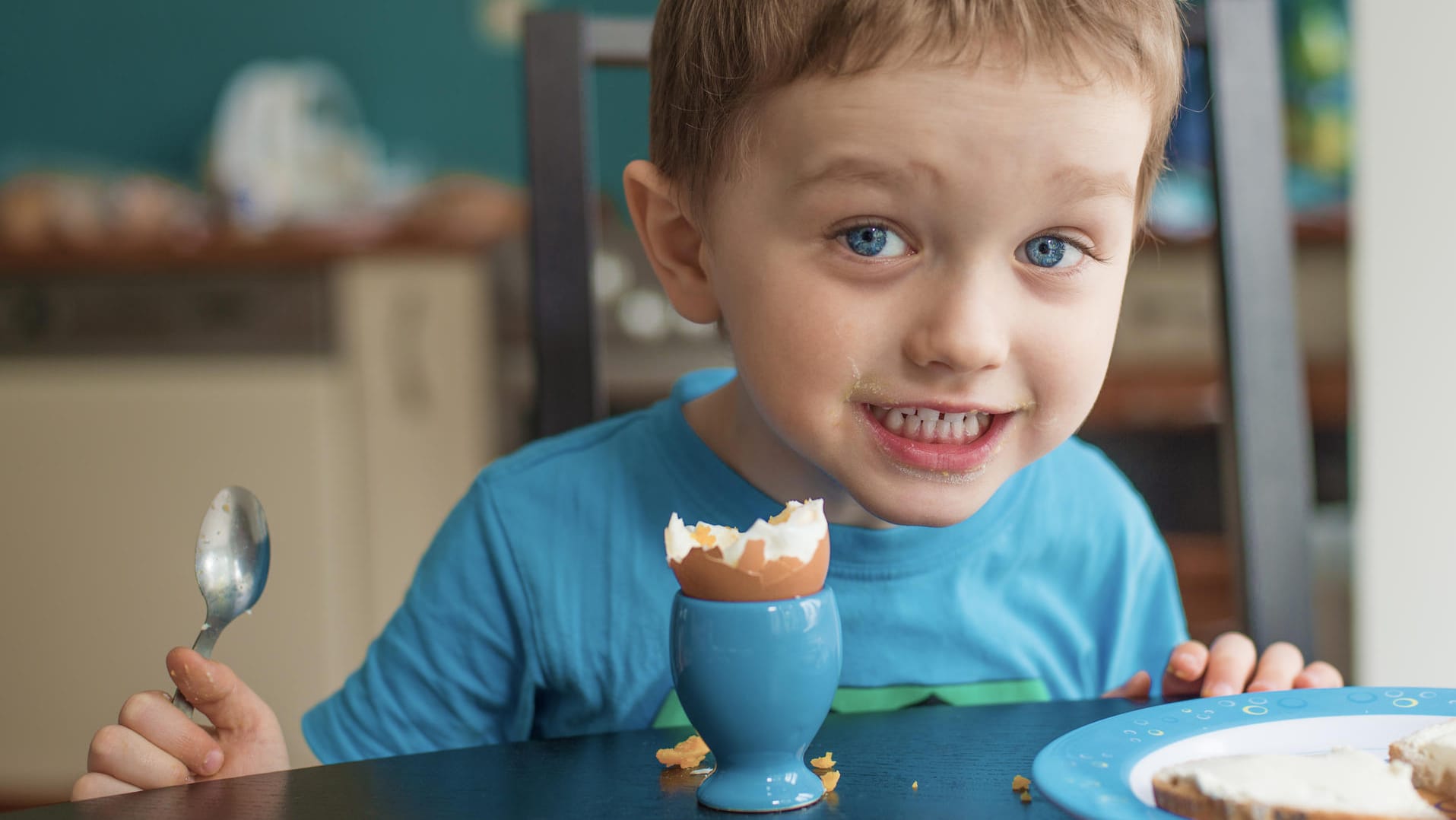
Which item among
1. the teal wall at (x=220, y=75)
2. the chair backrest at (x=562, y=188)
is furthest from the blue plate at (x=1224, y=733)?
the teal wall at (x=220, y=75)

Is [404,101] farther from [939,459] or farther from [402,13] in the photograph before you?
[939,459]

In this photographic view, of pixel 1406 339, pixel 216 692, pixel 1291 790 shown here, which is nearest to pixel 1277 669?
pixel 1291 790

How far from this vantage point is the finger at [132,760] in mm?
636

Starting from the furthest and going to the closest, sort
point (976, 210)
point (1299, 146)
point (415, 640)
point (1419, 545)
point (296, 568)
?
1. point (1299, 146)
2. point (296, 568)
3. point (1419, 545)
4. point (415, 640)
5. point (976, 210)

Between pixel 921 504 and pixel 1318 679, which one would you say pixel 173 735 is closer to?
pixel 921 504

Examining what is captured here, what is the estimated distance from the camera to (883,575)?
88 cm

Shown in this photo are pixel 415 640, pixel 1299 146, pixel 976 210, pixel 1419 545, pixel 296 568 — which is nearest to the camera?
pixel 976 210

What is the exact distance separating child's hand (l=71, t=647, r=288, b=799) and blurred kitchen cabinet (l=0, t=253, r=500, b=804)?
67.8 inches

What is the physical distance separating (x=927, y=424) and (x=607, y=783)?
0.84 feet

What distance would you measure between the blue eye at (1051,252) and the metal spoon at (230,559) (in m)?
0.42

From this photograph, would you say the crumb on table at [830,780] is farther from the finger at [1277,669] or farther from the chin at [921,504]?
the finger at [1277,669]

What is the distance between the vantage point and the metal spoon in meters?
0.69

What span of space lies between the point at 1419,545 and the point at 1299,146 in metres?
1.38

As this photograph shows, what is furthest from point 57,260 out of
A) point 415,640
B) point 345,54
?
point 415,640
